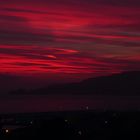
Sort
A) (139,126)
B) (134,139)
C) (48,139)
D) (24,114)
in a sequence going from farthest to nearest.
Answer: (24,114)
(139,126)
(48,139)
(134,139)

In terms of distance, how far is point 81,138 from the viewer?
213 feet

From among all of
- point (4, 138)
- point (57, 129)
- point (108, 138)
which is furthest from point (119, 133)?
point (4, 138)

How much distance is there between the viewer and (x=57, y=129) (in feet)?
209

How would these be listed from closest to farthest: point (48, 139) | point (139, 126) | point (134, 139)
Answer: point (134, 139)
point (48, 139)
point (139, 126)

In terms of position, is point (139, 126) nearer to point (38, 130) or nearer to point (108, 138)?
point (108, 138)

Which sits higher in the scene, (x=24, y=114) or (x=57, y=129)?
(x=24, y=114)

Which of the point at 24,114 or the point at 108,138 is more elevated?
the point at 24,114

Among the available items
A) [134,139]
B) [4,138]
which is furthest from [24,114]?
[134,139]

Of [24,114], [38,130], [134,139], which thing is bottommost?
[134,139]

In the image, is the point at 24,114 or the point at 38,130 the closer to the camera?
the point at 38,130

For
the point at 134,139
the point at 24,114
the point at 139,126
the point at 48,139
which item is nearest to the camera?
the point at 134,139

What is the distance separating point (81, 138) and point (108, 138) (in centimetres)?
438

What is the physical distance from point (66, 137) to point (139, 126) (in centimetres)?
863

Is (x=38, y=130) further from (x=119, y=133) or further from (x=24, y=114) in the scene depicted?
(x=24, y=114)
